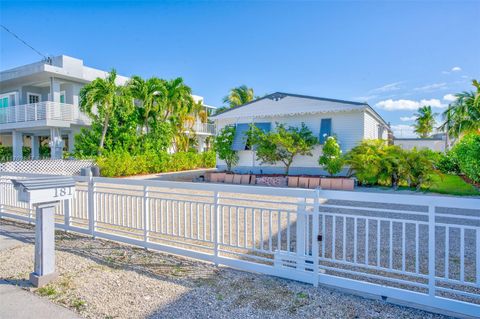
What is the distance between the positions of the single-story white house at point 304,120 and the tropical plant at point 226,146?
1.16ft

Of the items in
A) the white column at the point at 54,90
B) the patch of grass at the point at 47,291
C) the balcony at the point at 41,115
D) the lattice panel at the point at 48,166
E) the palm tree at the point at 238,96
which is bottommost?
the patch of grass at the point at 47,291

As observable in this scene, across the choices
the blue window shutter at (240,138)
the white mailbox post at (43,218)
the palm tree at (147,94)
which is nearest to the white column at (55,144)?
the palm tree at (147,94)

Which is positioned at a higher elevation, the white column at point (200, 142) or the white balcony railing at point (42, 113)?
the white balcony railing at point (42, 113)

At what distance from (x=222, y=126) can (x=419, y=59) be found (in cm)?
1129

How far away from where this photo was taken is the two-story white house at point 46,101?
17141 mm

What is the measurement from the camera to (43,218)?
354 cm

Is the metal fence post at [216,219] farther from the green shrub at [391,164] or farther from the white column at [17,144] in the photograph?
the white column at [17,144]

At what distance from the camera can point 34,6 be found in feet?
42.3

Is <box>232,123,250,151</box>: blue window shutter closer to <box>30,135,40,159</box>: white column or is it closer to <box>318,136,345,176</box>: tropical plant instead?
<box>318,136,345,176</box>: tropical plant

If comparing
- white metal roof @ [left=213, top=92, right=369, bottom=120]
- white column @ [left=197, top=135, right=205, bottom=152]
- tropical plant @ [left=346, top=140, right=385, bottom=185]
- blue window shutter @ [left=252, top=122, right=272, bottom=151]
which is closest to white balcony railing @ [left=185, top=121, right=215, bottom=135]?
white column @ [left=197, top=135, right=205, bottom=152]

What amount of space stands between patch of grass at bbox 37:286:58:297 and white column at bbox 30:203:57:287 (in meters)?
0.10

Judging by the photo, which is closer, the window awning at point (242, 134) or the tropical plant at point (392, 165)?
the tropical plant at point (392, 165)

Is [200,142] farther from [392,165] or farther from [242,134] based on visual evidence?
[392,165]

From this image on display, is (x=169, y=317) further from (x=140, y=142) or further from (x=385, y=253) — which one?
(x=140, y=142)
